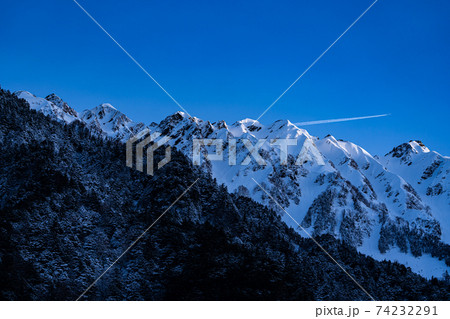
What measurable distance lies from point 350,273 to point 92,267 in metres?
64.8

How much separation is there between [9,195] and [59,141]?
1067 inches

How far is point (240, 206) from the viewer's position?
377 feet

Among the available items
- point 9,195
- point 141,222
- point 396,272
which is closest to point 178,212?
point 141,222

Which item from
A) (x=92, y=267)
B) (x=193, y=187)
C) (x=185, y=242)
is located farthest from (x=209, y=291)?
(x=193, y=187)

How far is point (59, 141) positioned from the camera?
10906 centimetres

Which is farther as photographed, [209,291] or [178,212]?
[178,212]

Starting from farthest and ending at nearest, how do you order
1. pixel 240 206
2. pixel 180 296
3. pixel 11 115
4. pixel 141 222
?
1. pixel 240 206
2. pixel 11 115
3. pixel 141 222
4. pixel 180 296

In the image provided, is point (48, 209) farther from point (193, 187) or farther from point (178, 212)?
point (193, 187)

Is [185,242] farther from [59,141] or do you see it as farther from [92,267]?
[59,141]

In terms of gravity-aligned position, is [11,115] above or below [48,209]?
above
